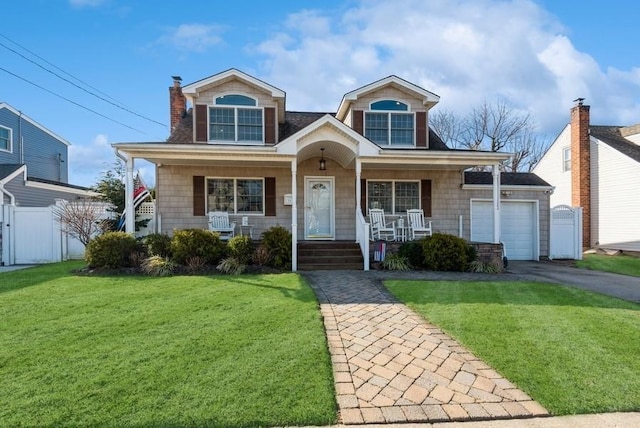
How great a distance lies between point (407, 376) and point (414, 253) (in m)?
6.59

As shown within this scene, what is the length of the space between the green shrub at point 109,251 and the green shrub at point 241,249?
2.55 m

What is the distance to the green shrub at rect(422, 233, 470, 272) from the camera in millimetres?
9477

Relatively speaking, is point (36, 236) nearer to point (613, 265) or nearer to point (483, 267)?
point (483, 267)

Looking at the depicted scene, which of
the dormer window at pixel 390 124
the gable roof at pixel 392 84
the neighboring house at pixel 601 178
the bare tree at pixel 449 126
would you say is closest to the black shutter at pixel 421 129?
the dormer window at pixel 390 124

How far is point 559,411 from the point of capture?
284cm

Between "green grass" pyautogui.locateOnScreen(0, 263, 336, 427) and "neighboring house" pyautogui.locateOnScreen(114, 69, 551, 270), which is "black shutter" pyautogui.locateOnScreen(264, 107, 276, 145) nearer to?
"neighboring house" pyautogui.locateOnScreen(114, 69, 551, 270)

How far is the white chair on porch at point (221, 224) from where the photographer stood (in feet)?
36.4

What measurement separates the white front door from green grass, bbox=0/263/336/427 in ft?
18.9

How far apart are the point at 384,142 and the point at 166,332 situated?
31.5ft

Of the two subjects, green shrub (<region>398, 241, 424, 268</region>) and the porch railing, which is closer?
the porch railing

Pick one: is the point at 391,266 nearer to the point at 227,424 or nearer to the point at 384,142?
the point at 384,142

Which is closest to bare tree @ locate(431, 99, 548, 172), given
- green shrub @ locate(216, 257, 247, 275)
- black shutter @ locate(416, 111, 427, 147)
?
black shutter @ locate(416, 111, 427, 147)

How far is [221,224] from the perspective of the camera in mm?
11266

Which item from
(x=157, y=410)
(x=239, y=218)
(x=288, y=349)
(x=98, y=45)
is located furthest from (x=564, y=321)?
(x=98, y=45)
